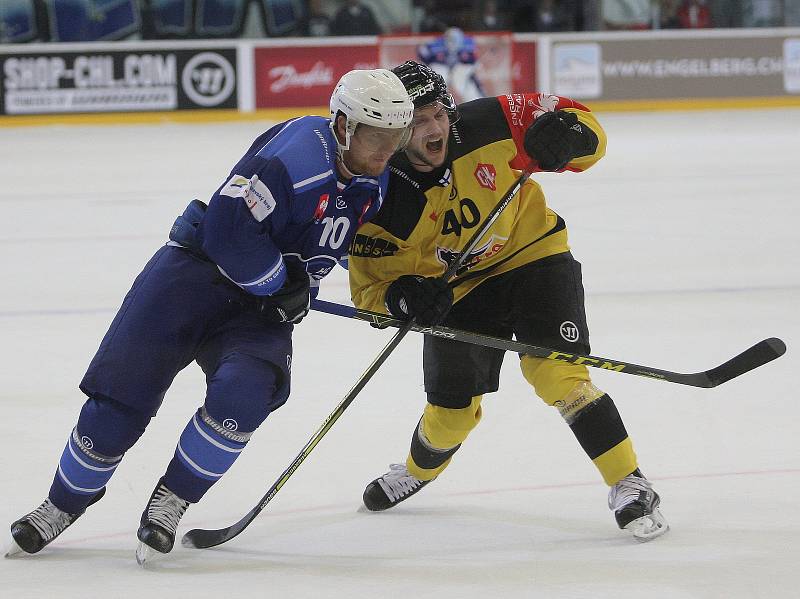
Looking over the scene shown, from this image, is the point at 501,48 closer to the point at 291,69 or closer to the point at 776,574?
the point at 291,69

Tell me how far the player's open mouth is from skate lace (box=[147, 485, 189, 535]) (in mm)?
894

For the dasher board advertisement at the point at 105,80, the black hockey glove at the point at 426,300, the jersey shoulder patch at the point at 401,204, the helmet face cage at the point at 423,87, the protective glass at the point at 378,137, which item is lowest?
the dasher board advertisement at the point at 105,80

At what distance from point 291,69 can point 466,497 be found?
32.9 feet

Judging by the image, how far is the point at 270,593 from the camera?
2418mm

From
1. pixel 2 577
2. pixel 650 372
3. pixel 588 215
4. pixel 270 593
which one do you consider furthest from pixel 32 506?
pixel 588 215

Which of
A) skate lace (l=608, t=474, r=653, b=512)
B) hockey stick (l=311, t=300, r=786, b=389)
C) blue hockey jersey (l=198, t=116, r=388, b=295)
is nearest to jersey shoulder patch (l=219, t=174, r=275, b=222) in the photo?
blue hockey jersey (l=198, t=116, r=388, b=295)

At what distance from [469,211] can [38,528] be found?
114 centimetres

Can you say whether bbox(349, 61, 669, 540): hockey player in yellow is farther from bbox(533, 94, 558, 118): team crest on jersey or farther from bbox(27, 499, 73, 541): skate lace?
bbox(27, 499, 73, 541): skate lace

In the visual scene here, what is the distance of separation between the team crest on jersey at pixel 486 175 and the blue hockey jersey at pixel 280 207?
11.7 inches

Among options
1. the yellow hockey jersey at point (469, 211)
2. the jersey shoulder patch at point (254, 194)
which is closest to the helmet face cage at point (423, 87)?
the yellow hockey jersey at point (469, 211)

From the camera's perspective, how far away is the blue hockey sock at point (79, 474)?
2.59 metres

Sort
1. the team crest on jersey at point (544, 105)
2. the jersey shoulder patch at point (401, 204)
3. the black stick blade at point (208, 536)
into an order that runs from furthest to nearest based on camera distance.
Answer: the team crest on jersey at point (544, 105) < the jersey shoulder patch at point (401, 204) < the black stick blade at point (208, 536)

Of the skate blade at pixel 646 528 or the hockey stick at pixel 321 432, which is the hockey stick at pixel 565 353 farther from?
the skate blade at pixel 646 528

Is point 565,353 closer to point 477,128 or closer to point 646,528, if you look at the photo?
point 646,528
